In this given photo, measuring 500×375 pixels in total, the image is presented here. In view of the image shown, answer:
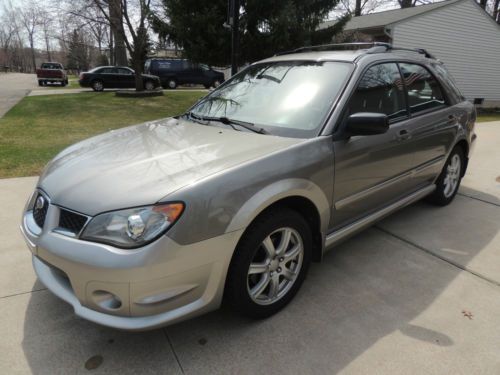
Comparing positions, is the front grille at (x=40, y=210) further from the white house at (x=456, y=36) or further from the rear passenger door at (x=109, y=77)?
the rear passenger door at (x=109, y=77)

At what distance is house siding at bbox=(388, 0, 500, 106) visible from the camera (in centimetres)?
1667

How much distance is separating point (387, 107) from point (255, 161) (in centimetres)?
163

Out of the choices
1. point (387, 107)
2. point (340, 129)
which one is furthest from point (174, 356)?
point (387, 107)

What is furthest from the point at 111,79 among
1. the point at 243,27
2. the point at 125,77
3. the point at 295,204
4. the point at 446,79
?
the point at 295,204

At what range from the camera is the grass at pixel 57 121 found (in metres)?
6.43

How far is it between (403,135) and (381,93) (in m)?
0.42

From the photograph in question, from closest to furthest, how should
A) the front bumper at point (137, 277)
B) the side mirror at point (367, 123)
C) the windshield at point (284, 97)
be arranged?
the front bumper at point (137, 277) < the side mirror at point (367, 123) < the windshield at point (284, 97)

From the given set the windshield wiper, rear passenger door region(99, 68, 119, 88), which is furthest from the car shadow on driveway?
rear passenger door region(99, 68, 119, 88)

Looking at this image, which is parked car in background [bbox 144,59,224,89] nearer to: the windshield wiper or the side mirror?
the windshield wiper

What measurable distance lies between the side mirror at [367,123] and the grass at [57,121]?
4.79 meters

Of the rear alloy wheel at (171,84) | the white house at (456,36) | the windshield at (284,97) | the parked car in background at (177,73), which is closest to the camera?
the windshield at (284,97)

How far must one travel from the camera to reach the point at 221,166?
2230 millimetres

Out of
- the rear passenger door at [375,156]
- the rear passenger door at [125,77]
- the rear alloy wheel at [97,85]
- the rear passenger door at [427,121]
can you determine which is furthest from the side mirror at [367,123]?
the rear passenger door at [125,77]

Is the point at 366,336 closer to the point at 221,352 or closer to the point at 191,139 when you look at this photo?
the point at 221,352
